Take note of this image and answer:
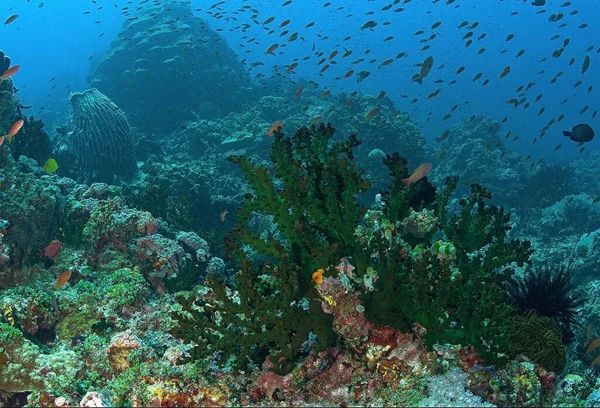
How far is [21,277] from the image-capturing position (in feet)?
21.2

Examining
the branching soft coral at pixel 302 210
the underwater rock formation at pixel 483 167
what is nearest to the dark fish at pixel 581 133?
the branching soft coral at pixel 302 210

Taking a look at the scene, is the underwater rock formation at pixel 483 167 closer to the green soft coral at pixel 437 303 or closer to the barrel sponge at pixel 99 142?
the barrel sponge at pixel 99 142

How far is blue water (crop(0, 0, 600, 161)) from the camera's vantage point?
59.2 m

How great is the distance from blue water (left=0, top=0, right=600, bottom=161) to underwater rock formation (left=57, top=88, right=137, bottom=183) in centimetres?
2332

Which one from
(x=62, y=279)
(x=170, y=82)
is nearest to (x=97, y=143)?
(x=170, y=82)

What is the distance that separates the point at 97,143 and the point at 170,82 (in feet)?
33.6

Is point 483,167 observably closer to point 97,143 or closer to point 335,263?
point 97,143

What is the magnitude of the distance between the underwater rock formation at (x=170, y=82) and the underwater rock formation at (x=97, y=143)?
7104 mm

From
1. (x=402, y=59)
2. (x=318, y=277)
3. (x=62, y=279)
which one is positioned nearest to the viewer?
(x=318, y=277)

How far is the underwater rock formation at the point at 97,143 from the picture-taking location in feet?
52.7

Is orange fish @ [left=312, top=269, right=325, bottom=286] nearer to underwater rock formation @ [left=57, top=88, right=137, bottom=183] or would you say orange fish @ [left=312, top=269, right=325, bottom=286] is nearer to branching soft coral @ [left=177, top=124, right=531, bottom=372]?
branching soft coral @ [left=177, top=124, right=531, bottom=372]

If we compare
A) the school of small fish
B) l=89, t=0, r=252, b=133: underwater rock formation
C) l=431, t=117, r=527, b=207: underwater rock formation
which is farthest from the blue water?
l=431, t=117, r=527, b=207: underwater rock formation

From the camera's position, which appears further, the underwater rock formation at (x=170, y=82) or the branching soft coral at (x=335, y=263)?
the underwater rock formation at (x=170, y=82)

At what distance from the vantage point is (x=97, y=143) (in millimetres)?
16078
